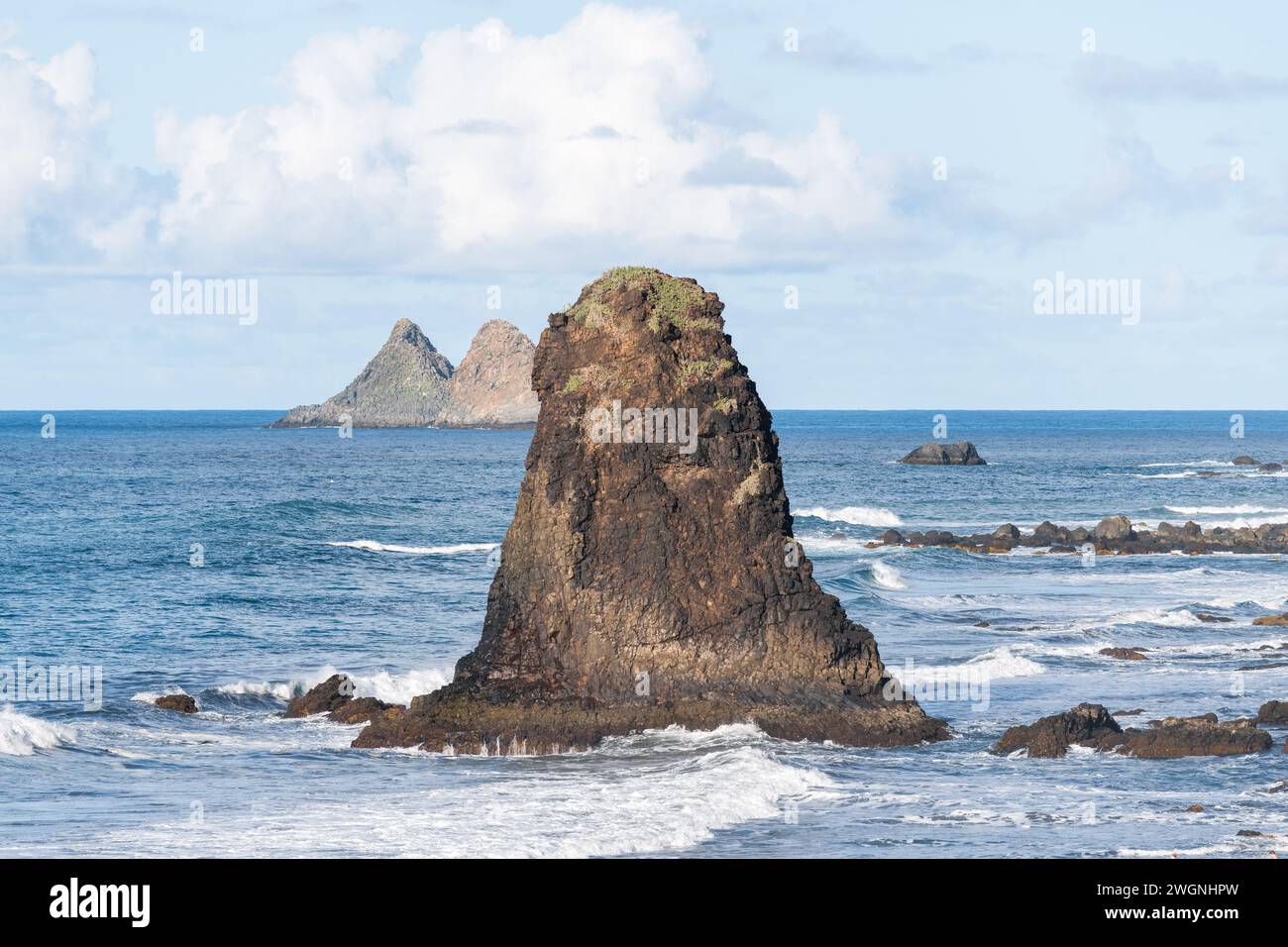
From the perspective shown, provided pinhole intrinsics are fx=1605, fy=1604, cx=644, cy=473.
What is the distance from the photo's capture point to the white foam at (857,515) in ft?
271

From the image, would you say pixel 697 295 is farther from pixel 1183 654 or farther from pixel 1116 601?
pixel 1116 601

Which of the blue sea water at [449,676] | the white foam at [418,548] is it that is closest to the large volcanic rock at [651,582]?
the blue sea water at [449,676]

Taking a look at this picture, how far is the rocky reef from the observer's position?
67.5m

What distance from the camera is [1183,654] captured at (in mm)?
38625

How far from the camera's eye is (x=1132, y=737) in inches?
1080

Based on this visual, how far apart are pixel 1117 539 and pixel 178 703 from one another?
4695cm

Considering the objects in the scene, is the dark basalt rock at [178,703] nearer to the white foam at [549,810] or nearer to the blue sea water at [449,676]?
the blue sea water at [449,676]

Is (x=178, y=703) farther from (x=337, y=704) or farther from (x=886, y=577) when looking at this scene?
(x=886, y=577)

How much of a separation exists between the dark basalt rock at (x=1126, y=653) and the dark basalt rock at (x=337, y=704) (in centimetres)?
1767

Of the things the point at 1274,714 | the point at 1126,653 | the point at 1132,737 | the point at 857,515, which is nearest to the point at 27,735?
the point at 1132,737

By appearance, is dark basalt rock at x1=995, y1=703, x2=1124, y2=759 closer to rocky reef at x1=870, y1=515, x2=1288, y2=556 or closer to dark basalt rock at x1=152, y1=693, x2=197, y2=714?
dark basalt rock at x1=152, y1=693, x2=197, y2=714

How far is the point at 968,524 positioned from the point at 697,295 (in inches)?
2121
